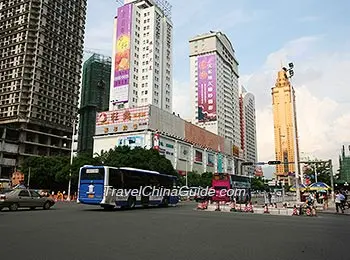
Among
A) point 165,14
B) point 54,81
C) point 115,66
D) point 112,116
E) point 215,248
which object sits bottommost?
point 215,248

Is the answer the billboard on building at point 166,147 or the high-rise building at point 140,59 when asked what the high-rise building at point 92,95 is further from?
the billboard on building at point 166,147

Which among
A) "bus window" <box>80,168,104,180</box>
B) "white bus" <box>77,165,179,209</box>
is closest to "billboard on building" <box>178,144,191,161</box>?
"white bus" <box>77,165,179,209</box>

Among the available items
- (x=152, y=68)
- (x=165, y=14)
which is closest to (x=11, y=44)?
(x=152, y=68)

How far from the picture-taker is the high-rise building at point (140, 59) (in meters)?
98.2

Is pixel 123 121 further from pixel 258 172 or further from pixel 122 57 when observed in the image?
pixel 258 172

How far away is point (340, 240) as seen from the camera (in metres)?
10.1

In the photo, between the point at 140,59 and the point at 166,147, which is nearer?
the point at 166,147

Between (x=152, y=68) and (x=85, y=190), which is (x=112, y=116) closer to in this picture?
(x=152, y=68)

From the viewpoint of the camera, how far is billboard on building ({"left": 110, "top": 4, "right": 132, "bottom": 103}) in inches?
3839

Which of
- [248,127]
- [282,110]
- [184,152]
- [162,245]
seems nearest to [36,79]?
[184,152]

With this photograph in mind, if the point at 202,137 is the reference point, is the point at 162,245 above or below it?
below

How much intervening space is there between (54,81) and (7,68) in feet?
37.0

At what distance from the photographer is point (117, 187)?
23.3 meters

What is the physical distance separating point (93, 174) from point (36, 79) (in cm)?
6849
